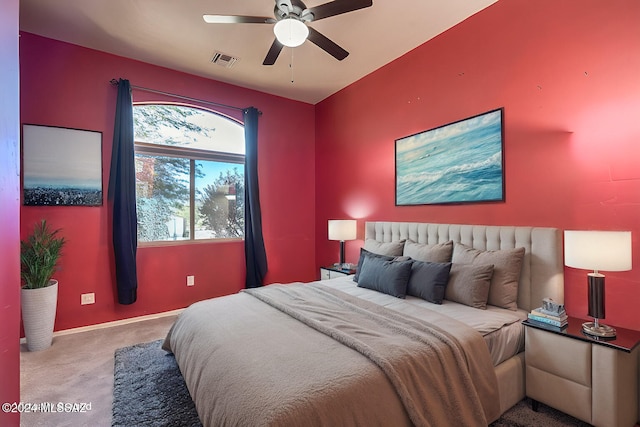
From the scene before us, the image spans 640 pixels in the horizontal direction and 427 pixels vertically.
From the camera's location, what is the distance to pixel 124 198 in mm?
3336

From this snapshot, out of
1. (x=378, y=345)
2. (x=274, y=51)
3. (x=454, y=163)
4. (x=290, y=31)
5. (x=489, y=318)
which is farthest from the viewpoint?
(x=454, y=163)

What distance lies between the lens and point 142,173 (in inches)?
144

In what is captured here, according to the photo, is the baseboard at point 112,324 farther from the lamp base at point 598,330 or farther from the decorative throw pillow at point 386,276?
the lamp base at point 598,330

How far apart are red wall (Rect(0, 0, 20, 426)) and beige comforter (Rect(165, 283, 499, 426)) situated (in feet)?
2.48

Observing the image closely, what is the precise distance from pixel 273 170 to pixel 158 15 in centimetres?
230

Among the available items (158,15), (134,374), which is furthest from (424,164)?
(134,374)

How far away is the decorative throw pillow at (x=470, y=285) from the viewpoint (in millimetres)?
2254

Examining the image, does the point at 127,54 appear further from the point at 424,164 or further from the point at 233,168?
the point at 424,164

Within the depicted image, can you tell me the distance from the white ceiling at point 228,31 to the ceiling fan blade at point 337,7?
538 mm

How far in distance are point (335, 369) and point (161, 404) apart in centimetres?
137

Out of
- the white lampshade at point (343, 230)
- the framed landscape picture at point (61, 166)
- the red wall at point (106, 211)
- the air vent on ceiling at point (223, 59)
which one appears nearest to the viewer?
the framed landscape picture at point (61, 166)

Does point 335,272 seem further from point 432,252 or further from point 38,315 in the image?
point 38,315

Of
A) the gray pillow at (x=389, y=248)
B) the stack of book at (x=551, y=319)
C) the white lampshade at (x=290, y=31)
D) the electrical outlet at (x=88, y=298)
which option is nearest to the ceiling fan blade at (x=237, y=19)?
the white lampshade at (x=290, y=31)

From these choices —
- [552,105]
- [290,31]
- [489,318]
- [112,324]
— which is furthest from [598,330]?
[112,324]
